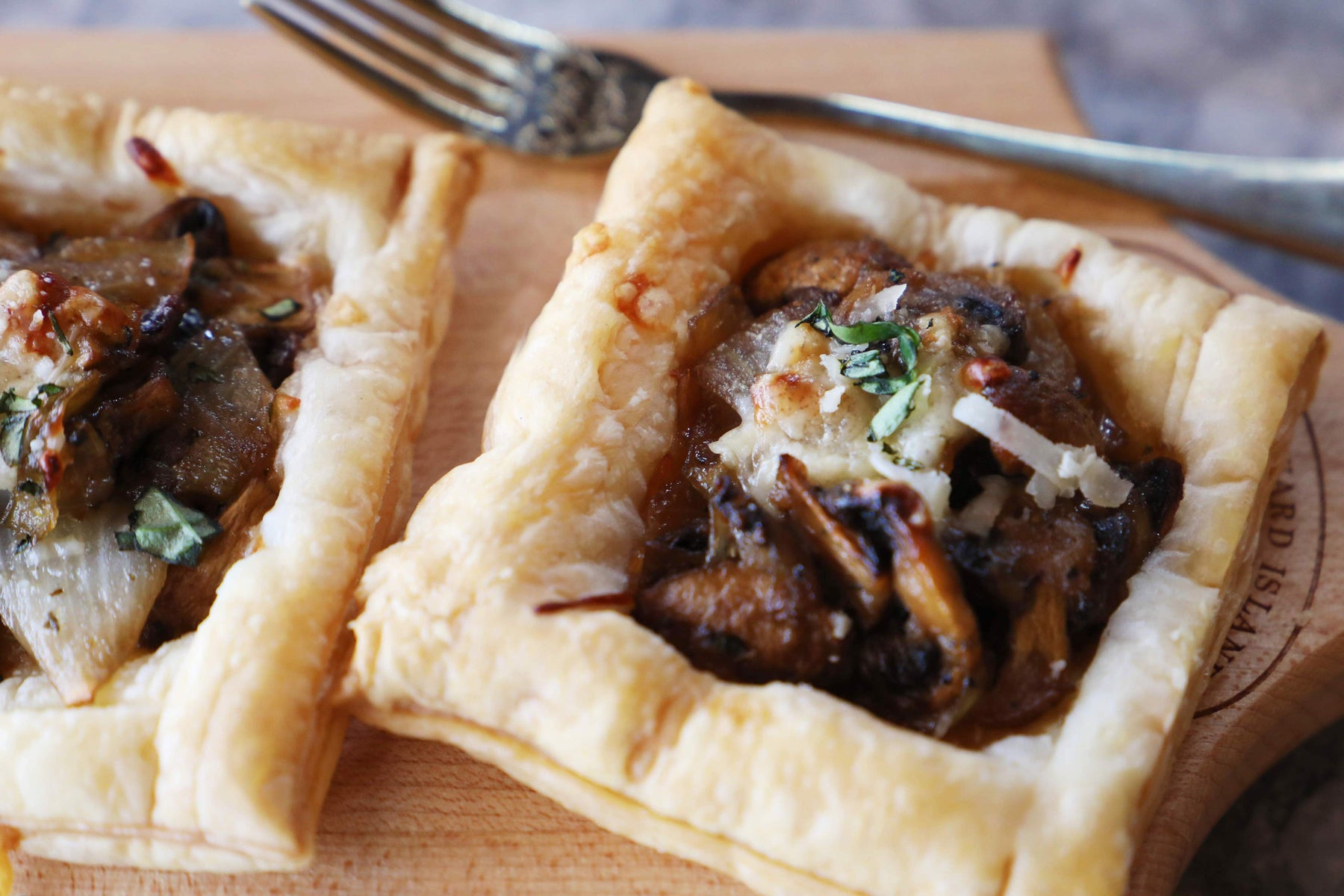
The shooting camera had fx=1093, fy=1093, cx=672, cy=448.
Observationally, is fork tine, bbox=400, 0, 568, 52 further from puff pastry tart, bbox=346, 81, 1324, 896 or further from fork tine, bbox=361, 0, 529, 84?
puff pastry tart, bbox=346, 81, 1324, 896

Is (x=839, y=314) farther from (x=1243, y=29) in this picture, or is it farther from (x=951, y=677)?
(x=1243, y=29)

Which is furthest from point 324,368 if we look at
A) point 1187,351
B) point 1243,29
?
point 1243,29

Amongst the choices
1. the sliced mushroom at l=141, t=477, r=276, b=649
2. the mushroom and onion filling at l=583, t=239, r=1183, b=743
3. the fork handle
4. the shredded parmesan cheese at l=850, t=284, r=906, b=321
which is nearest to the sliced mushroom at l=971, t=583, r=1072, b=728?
the mushroom and onion filling at l=583, t=239, r=1183, b=743

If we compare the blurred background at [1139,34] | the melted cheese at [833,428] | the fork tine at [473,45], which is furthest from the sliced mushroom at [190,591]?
the blurred background at [1139,34]

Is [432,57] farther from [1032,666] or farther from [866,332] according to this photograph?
[1032,666]

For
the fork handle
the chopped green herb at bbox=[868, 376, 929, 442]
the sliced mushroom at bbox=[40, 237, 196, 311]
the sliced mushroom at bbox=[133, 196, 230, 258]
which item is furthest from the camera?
the fork handle

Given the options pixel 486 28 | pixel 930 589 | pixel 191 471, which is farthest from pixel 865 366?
pixel 486 28

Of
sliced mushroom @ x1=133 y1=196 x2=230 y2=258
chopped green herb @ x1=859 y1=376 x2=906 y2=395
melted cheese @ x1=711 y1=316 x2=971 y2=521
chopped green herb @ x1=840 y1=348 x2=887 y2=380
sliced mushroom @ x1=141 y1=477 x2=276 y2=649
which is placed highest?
chopped green herb @ x1=840 y1=348 x2=887 y2=380

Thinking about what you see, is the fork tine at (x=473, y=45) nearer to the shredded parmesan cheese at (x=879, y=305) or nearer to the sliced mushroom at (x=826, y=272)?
the sliced mushroom at (x=826, y=272)
